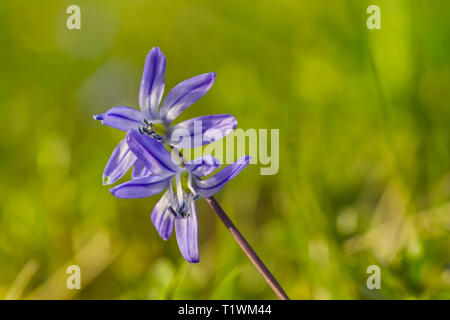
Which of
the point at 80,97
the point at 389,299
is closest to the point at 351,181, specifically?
the point at 389,299

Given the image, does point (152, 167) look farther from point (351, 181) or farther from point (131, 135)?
point (351, 181)

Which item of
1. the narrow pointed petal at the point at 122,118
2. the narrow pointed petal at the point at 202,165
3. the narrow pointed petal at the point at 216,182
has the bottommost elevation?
the narrow pointed petal at the point at 216,182

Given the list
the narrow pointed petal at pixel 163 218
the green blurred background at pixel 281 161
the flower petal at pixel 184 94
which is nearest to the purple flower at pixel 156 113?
the flower petal at pixel 184 94

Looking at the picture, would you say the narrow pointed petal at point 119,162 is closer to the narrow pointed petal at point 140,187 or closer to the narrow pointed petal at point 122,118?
the narrow pointed petal at point 122,118

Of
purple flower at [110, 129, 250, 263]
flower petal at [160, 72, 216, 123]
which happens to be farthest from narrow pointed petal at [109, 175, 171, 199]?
flower petal at [160, 72, 216, 123]

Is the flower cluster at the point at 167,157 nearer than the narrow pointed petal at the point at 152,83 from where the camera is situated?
Yes
